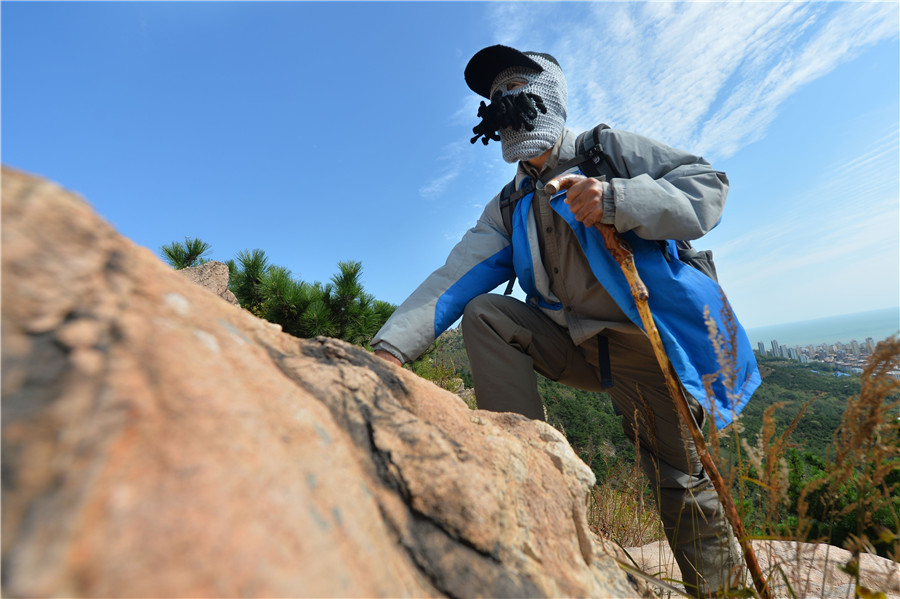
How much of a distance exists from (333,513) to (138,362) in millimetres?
288

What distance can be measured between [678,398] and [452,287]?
141cm

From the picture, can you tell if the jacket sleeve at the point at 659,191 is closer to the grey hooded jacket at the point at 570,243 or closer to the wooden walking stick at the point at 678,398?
the grey hooded jacket at the point at 570,243

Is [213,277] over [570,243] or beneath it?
over

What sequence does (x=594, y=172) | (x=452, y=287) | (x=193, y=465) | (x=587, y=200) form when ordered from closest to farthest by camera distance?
(x=193, y=465) → (x=587, y=200) → (x=594, y=172) → (x=452, y=287)

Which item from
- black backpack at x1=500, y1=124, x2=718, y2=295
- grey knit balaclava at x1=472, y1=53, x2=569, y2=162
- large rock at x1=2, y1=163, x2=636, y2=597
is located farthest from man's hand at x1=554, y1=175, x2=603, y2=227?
large rock at x1=2, y1=163, x2=636, y2=597

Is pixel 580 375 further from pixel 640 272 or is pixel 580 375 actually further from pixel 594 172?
pixel 594 172

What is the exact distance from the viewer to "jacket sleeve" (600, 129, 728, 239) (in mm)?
1930

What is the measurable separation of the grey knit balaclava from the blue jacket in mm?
134

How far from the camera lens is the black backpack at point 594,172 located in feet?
7.50

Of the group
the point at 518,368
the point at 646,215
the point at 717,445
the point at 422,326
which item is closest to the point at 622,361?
the point at 518,368

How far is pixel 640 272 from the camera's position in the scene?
2.12 meters

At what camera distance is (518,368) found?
219 cm

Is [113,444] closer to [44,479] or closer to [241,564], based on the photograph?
[44,479]

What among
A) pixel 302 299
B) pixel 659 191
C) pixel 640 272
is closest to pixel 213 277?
pixel 302 299
